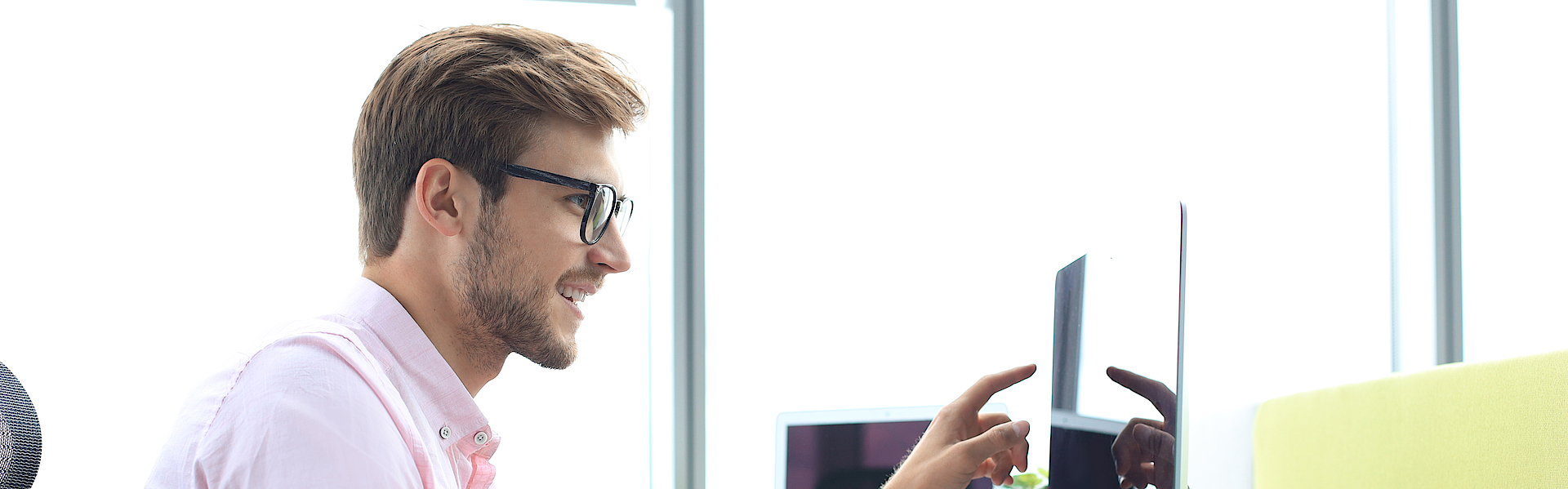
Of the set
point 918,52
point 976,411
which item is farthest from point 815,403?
point 976,411

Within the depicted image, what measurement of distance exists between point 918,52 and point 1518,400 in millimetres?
1533

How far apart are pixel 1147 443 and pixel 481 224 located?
68 centimetres

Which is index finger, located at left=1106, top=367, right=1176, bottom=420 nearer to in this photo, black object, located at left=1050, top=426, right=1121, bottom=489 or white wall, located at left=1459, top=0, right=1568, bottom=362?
black object, located at left=1050, top=426, right=1121, bottom=489

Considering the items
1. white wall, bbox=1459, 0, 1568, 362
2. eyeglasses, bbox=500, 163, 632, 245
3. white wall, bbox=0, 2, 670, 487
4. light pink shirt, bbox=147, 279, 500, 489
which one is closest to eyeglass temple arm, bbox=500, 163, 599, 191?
eyeglasses, bbox=500, 163, 632, 245

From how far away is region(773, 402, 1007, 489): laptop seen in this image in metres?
1.85

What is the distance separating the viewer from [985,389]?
1095 millimetres

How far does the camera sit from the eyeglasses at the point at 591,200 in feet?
3.14

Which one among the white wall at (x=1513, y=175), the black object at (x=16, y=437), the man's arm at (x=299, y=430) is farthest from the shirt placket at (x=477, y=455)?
the white wall at (x=1513, y=175)

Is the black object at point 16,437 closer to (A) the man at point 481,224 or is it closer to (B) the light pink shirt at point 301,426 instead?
(A) the man at point 481,224

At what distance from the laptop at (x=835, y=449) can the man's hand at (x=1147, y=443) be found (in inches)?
40.5

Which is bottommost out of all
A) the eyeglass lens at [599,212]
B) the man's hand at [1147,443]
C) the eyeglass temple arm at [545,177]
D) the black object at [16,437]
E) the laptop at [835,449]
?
the laptop at [835,449]

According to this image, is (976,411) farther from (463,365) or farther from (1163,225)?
(463,365)

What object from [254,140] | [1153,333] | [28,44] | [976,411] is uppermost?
[28,44]

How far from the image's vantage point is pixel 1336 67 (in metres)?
2.50
